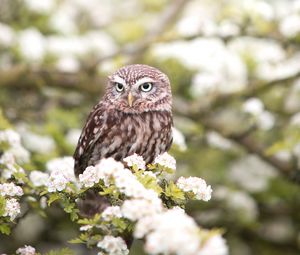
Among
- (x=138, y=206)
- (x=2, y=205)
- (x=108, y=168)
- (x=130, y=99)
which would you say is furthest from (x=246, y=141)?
(x=138, y=206)

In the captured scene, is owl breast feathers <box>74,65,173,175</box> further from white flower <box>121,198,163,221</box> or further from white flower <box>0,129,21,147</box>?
white flower <box>121,198,163,221</box>

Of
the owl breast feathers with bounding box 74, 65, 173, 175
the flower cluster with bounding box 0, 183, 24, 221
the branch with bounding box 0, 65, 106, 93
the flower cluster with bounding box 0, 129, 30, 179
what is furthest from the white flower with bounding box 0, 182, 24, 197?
the branch with bounding box 0, 65, 106, 93

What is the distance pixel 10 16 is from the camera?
8141 mm

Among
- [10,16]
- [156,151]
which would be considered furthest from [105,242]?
[10,16]

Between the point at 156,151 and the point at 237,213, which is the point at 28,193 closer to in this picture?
the point at 156,151

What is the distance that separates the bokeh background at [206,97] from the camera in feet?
20.8

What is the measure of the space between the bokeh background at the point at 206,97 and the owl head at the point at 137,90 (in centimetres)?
139

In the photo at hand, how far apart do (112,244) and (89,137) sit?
1.80 m

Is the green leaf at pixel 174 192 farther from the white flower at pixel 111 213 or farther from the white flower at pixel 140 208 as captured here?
the white flower at pixel 140 208

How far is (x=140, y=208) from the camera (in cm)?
241

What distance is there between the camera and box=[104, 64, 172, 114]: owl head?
169 inches

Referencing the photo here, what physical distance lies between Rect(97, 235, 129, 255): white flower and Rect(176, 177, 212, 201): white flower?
14.3 inches

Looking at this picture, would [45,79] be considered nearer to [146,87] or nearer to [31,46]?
[31,46]

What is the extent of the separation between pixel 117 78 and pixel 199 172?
2.76 meters
